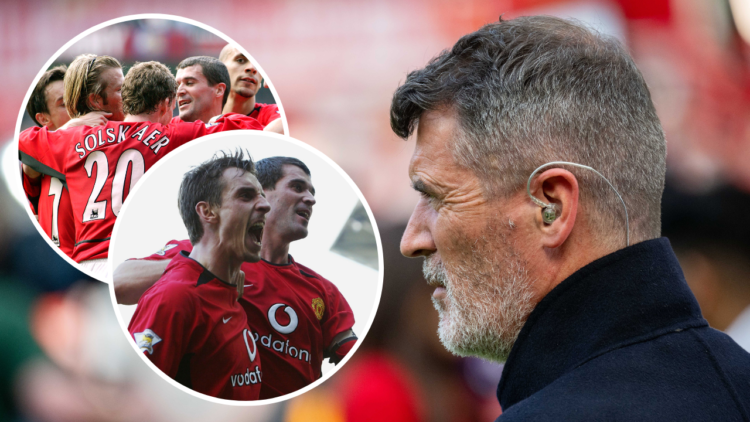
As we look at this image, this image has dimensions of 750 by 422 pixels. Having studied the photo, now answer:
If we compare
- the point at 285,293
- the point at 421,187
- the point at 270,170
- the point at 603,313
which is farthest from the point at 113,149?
the point at 603,313

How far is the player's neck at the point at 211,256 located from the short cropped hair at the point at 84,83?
271mm

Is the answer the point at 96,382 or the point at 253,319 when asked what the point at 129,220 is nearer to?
the point at 253,319

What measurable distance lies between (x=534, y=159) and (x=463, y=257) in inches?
6.1

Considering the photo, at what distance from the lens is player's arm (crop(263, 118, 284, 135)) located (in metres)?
1.00

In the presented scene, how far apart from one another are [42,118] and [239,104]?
31cm

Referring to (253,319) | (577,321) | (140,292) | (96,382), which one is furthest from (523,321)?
(96,382)

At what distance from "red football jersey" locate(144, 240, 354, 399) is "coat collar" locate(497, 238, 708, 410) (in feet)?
1.36

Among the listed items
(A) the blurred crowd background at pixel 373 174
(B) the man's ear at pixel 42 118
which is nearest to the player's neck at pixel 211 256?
(B) the man's ear at pixel 42 118

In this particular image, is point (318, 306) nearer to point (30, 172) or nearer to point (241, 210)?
point (241, 210)

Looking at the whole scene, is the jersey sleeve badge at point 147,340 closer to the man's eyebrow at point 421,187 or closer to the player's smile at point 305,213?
the player's smile at point 305,213

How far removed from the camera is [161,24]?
1152 millimetres

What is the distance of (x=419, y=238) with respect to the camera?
0.80m

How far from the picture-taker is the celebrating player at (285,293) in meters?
0.92

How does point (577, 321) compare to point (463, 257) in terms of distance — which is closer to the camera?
point (577, 321)
